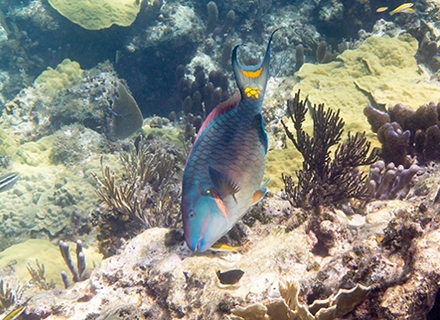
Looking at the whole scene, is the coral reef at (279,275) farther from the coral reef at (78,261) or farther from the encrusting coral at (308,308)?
the coral reef at (78,261)

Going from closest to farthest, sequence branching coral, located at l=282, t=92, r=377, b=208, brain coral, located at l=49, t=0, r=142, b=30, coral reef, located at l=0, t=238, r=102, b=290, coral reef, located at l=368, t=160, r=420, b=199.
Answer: branching coral, located at l=282, t=92, r=377, b=208 → coral reef, located at l=368, t=160, r=420, b=199 → coral reef, located at l=0, t=238, r=102, b=290 → brain coral, located at l=49, t=0, r=142, b=30

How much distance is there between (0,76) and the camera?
1136cm

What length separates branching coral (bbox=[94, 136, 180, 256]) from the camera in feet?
13.2

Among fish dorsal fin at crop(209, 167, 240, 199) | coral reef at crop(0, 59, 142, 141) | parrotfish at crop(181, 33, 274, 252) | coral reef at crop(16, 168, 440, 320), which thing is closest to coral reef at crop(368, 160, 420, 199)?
coral reef at crop(16, 168, 440, 320)

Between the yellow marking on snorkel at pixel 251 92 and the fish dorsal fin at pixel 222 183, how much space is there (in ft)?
1.63

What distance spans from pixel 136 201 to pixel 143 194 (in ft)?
1.33

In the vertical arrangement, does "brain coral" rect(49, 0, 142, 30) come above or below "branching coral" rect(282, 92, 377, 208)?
above

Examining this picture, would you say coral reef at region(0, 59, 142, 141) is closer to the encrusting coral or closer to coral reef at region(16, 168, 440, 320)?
coral reef at region(16, 168, 440, 320)

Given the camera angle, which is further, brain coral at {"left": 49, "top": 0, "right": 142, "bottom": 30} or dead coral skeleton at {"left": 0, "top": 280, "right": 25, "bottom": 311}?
brain coral at {"left": 49, "top": 0, "right": 142, "bottom": 30}

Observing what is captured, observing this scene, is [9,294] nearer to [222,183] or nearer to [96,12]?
[222,183]

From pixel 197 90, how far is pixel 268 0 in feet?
17.2

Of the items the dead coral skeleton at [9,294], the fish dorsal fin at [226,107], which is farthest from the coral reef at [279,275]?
the dead coral skeleton at [9,294]

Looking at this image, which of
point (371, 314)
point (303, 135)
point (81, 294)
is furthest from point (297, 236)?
point (81, 294)

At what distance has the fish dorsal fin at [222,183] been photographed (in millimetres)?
1893
